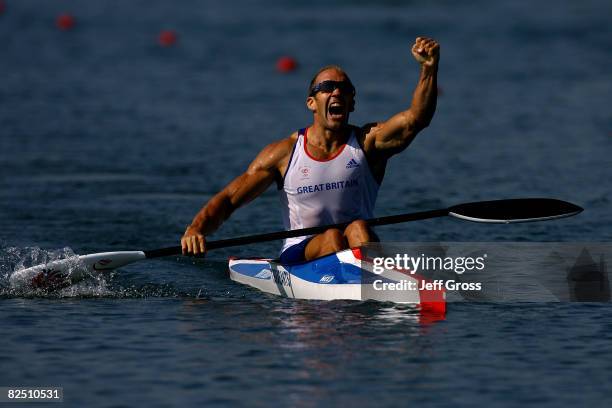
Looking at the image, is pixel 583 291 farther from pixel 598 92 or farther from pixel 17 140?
pixel 598 92

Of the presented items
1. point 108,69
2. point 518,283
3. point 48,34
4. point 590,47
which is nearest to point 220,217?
point 518,283

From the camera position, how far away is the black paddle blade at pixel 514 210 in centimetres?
1211

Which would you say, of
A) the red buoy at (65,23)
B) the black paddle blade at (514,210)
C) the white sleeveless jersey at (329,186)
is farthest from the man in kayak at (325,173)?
the red buoy at (65,23)

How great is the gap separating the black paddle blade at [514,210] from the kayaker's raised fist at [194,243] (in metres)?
2.29

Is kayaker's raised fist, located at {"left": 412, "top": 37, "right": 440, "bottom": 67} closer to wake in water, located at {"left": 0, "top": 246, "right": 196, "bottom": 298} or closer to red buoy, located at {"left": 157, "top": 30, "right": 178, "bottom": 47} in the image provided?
wake in water, located at {"left": 0, "top": 246, "right": 196, "bottom": 298}

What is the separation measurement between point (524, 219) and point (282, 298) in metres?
2.30

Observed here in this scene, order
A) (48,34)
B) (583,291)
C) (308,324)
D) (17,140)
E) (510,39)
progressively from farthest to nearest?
1. (48,34)
2. (510,39)
3. (17,140)
4. (583,291)
5. (308,324)

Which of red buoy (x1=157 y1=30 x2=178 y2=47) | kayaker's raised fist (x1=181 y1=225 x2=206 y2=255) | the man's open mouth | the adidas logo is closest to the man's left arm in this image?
the adidas logo

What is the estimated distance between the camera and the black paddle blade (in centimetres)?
1211

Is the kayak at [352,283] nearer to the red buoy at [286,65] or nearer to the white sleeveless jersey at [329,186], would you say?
the white sleeveless jersey at [329,186]

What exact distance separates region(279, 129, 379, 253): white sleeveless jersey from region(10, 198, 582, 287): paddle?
0.33 meters

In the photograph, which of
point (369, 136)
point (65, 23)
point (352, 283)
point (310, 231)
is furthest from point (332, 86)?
point (65, 23)

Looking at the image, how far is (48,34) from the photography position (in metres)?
40.9

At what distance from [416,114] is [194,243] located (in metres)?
2.20
